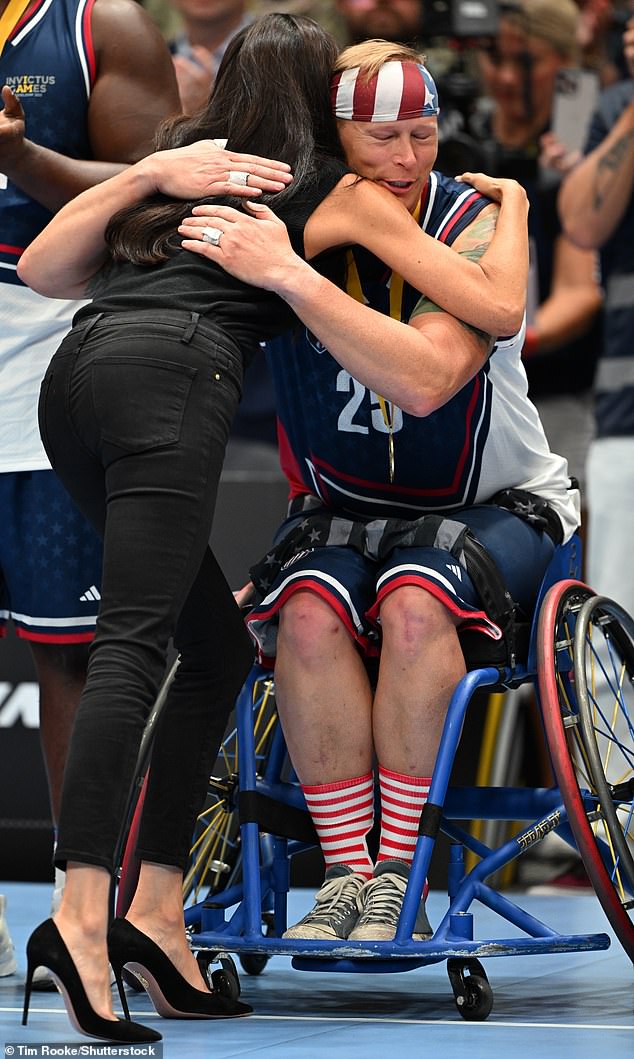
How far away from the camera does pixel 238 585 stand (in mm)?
4195

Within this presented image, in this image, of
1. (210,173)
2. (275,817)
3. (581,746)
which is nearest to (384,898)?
(275,817)

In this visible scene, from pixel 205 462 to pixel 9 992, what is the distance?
3.64 feet

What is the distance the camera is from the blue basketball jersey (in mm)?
2814

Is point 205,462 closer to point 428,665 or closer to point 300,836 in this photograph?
point 428,665

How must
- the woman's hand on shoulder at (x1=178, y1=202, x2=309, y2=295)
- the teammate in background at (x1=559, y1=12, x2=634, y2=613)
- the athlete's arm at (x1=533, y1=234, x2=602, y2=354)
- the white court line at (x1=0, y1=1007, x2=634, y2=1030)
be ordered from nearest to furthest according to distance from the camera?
the woman's hand on shoulder at (x1=178, y1=202, x2=309, y2=295), the white court line at (x1=0, y1=1007, x2=634, y2=1030), the teammate in background at (x1=559, y1=12, x2=634, y2=613), the athlete's arm at (x1=533, y1=234, x2=602, y2=354)

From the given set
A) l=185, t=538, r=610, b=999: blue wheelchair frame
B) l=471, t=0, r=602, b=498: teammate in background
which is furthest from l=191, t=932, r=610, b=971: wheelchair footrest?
l=471, t=0, r=602, b=498: teammate in background

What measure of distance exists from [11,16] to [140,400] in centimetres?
117

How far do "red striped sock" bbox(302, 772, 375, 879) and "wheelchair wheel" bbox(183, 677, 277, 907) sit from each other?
1.04ft

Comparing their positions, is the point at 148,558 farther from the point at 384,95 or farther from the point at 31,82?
the point at 31,82

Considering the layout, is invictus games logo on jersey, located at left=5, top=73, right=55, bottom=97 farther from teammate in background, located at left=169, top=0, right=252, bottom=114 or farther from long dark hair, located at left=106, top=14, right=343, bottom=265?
teammate in background, located at left=169, top=0, right=252, bottom=114

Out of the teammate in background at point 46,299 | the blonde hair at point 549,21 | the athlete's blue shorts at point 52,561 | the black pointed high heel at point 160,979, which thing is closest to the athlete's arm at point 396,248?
the teammate in background at point 46,299

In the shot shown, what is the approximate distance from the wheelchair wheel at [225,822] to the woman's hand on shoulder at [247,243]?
87cm

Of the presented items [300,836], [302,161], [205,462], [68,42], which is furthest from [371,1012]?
[68,42]

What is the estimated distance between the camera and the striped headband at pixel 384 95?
266cm
